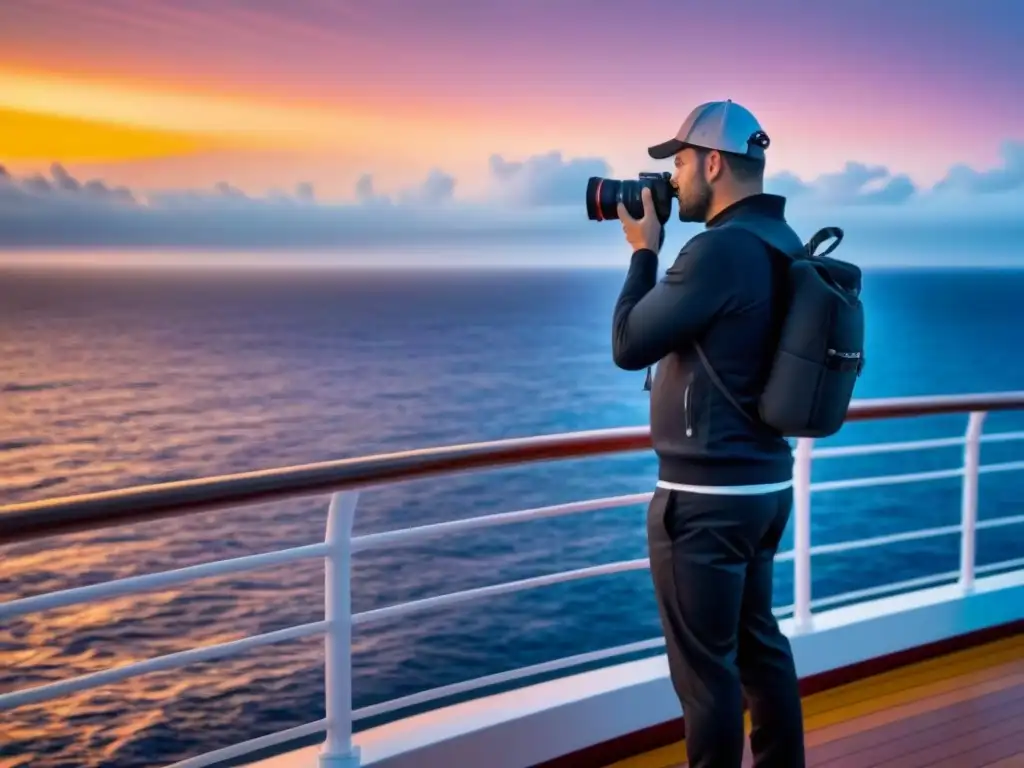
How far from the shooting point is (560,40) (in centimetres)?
5338

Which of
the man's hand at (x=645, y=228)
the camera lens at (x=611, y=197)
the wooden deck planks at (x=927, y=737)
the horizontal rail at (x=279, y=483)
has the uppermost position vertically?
the camera lens at (x=611, y=197)

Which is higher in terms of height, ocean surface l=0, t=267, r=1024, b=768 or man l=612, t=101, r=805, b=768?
man l=612, t=101, r=805, b=768

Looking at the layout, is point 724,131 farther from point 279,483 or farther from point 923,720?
point 923,720

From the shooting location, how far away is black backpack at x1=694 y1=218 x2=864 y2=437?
1.30 metres

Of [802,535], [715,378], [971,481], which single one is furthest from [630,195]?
[971,481]

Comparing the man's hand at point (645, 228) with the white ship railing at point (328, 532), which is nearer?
the white ship railing at point (328, 532)

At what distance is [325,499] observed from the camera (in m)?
27.9

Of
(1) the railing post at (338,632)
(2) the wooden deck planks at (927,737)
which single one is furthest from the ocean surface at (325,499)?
(1) the railing post at (338,632)

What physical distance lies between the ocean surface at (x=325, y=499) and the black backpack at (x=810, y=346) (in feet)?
37.9

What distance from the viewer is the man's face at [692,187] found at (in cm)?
139

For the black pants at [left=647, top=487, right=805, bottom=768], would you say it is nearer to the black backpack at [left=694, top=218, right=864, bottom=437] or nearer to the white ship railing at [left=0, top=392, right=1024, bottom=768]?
the black backpack at [left=694, top=218, right=864, bottom=437]

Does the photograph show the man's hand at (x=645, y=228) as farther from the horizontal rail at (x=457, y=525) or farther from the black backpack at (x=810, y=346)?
the horizontal rail at (x=457, y=525)

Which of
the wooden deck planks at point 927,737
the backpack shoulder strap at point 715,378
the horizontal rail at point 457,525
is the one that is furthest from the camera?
the wooden deck planks at point 927,737

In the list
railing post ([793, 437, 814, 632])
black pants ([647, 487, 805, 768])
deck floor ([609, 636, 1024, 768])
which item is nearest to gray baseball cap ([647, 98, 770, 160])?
black pants ([647, 487, 805, 768])
